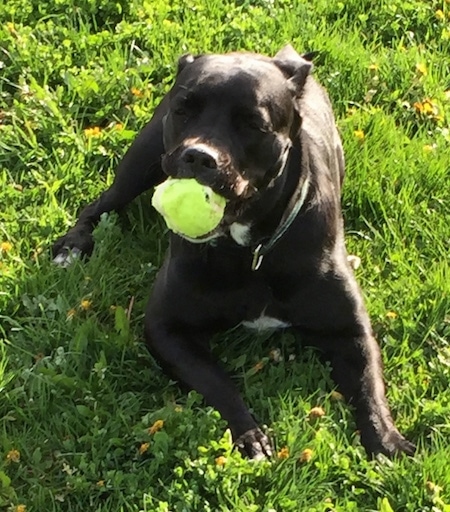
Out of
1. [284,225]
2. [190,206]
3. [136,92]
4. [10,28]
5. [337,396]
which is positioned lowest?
[337,396]

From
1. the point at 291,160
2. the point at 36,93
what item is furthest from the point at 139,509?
the point at 36,93

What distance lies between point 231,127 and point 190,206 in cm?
27

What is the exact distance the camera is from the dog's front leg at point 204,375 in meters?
2.95

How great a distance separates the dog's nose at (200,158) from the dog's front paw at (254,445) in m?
0.80

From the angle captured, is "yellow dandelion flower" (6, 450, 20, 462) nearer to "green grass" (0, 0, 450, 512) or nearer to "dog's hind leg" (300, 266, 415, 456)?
"green grass" (0, 0, 450, 512)

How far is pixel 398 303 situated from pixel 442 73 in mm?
1441

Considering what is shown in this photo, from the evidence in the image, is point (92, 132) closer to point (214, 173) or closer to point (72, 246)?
point (72, 246)

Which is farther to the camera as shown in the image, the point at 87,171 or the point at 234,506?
the point at 87,171

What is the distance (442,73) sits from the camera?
14.6ft

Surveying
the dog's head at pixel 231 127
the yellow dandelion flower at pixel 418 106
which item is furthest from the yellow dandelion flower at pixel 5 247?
the yellow dandelion flower at pixel 418 106

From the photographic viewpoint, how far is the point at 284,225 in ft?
10.1

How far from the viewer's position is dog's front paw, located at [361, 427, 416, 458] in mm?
2945

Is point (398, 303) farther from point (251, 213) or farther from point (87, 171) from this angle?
point (87, 171)

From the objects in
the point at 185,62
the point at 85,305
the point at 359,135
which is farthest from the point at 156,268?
the point at 359,135
